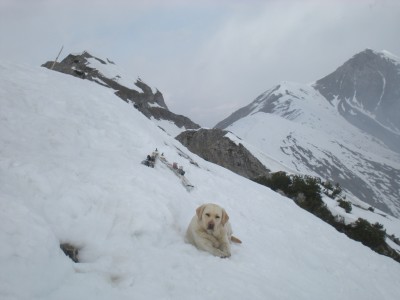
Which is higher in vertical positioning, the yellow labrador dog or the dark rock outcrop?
the yellow labrador dog

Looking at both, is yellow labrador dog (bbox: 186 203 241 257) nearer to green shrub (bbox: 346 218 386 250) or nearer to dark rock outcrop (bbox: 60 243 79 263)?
dark rock outcrop (bbox: 60 243 79 263)

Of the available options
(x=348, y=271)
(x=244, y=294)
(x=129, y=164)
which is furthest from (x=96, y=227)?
(x=348, y=271)

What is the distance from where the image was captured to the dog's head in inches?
298

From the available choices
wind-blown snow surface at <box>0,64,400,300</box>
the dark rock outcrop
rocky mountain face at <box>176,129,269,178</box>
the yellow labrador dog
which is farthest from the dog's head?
rocky mountain face at <box>176,129,269,178</box>

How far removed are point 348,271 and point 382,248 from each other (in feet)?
56.0

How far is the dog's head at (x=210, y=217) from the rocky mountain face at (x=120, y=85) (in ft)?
201

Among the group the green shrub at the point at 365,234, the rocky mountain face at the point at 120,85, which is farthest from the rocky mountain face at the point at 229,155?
the rocky mountain face at the point at 120,85

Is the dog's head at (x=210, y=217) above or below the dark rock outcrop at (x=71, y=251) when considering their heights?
above

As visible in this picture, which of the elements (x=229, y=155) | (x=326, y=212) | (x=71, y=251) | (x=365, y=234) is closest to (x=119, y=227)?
(x=71, y=251)

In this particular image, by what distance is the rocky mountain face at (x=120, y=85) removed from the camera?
7031cm

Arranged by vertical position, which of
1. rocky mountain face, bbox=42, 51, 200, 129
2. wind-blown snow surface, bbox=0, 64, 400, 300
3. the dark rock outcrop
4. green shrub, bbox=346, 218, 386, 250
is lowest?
the dark rock outcrop

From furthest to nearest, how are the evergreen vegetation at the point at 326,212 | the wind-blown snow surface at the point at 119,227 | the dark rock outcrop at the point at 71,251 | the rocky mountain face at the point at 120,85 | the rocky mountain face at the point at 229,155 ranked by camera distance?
the rocky mountain face at the point at 120,85 → the rocky mountain face at the point at 229,155 → the evergreen vegetation at the point at 326,212 → the dark rock outcrop at the point at 71,251 → the wind-blown snow surface at the point at 119,227

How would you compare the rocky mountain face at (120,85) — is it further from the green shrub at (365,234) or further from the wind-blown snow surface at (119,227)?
the wind-blown snow surface at (119,227)

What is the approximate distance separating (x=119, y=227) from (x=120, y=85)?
70.2 metres
